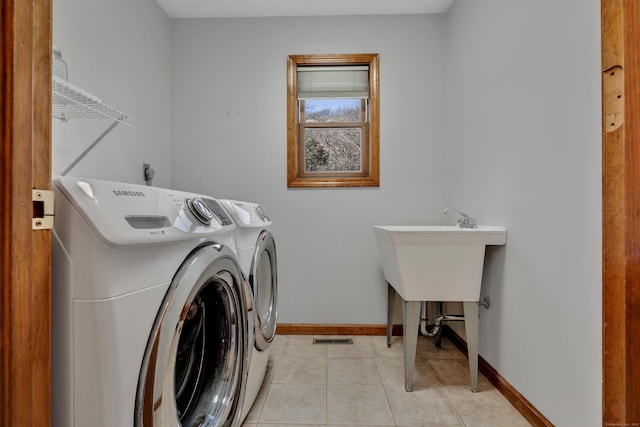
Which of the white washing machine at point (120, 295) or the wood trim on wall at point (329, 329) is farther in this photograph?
the wood trim on wall at point (329, 329)

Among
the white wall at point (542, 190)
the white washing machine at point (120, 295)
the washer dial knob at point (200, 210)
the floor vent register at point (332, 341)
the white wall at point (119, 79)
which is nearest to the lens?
the white washing machine at point (120, 295)

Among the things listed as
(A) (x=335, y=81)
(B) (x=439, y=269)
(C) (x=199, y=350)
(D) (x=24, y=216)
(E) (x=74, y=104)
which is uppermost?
(A) (x=335, y=81)

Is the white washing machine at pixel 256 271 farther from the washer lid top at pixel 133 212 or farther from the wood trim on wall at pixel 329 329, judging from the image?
the wood trim on wall at pixel 329 329

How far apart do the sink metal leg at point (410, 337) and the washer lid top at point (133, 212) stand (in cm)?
114

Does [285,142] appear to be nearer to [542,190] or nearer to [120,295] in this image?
[542,190]

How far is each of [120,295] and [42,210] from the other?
0.19 metres

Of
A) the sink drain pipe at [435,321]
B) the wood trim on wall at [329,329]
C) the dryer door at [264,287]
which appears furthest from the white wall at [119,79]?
the sink drain pipe at [435,321]

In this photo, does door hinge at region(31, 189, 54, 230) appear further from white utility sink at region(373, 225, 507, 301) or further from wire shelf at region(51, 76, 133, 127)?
white utility sink at region(373, 225, 507, 301)

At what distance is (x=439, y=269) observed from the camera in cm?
162

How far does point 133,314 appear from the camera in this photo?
62 centimetres

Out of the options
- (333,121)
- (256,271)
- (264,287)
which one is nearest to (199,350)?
(256,271)

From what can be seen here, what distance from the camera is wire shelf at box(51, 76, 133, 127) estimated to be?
1.17 meters

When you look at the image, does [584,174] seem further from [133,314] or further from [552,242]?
[133,314]

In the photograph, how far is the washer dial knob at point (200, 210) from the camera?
0.88 metres
